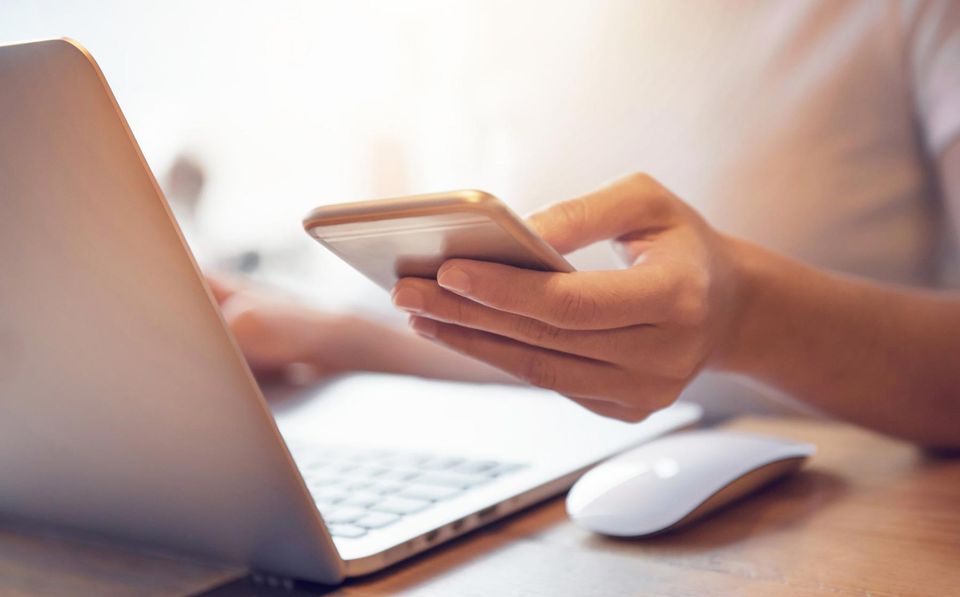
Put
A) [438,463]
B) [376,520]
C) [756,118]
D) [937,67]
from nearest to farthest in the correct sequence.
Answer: [376,520]
[438,463]
[937,67]
[756,118]

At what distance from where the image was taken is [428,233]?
376mm

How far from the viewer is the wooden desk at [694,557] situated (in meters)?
0.42

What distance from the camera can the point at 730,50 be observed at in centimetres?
101

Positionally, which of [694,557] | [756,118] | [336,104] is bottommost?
[694,557]

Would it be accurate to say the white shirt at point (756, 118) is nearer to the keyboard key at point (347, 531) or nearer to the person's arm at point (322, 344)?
the person's arm at point (322, 344)

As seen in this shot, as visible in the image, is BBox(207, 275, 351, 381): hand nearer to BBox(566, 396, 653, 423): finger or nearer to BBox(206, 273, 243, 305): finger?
BBox(206, 273, 243, 305): finger

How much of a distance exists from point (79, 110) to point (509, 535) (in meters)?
0.32

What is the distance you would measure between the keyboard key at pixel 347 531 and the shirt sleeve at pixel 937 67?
2.04ft

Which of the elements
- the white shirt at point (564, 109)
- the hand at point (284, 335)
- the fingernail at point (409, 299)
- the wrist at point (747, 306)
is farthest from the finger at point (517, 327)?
the hand at point (284, 335)

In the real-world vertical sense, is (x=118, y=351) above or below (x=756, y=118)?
below

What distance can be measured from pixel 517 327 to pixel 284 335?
607 mm

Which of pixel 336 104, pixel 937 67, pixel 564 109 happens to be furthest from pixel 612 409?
pixel 336 104

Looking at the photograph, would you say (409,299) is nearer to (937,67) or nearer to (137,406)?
(137,406)

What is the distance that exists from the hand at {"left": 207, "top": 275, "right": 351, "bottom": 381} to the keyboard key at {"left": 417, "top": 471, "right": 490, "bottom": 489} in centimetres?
49
